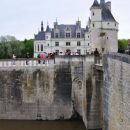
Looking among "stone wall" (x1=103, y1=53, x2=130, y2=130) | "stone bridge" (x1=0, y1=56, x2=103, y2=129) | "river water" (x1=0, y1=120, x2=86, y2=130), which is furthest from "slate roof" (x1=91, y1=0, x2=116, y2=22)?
"stone wall" (x1=103, y1=53, x2=130, y2=130)

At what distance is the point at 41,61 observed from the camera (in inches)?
830

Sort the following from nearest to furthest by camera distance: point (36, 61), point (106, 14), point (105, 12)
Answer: point (36, 61) < point (106, 14) < point (105, 12)

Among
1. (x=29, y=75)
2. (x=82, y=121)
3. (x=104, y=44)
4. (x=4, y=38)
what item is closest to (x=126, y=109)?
(x=82, y=121)

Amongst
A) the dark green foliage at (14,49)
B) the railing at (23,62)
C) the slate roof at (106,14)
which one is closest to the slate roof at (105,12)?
the slate roof at (106,14)

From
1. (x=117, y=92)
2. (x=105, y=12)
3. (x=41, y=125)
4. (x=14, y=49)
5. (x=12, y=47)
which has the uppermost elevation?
(x=105, y=12)

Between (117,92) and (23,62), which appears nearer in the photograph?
(117,92)

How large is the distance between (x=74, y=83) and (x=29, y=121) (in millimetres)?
3077

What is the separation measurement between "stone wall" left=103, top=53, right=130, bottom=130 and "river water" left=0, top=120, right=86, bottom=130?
15.1 feet

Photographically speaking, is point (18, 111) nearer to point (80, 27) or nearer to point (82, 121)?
point (82, 121)

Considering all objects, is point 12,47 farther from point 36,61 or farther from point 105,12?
point 36,61

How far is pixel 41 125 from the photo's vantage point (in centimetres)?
1958

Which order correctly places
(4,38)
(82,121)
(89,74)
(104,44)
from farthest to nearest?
(4,38), (104,44), (82,121), (89,74)

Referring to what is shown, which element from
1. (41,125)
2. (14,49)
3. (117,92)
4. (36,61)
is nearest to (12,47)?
(14,49)

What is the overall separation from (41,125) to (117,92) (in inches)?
326
